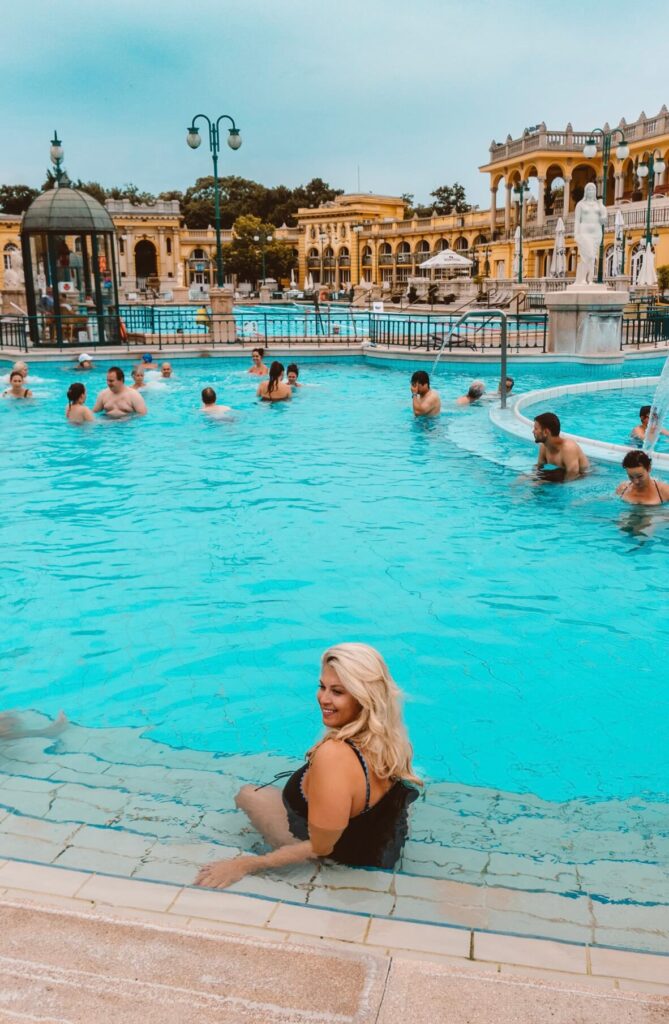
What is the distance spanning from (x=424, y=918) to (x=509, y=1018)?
0.72 meters

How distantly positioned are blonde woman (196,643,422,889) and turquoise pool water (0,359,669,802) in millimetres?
1101

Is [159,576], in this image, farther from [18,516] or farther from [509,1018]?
[509,1018]

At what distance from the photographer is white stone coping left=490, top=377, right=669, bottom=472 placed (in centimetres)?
1028

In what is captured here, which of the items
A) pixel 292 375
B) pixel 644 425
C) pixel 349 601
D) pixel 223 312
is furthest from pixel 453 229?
pixel 349 601

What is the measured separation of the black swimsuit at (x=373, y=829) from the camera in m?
3.37

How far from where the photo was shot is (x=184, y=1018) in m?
2.34

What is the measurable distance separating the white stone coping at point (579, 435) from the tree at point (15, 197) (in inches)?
3864

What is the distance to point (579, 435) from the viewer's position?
13336mm

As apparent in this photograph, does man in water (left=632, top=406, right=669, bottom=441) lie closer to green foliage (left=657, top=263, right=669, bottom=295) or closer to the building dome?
the building dome

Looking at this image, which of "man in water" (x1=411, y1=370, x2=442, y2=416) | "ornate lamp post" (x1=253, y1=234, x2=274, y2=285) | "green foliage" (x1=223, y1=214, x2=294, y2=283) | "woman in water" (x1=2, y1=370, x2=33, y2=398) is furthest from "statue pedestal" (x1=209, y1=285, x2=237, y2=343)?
"green foliage" (x1=223, y1=214, x2=294, y2=283)

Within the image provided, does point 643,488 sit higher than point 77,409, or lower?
lower

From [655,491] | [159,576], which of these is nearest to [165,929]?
[159,576]

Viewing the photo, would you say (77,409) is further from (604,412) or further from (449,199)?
(449,199)

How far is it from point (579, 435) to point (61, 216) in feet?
52.8
